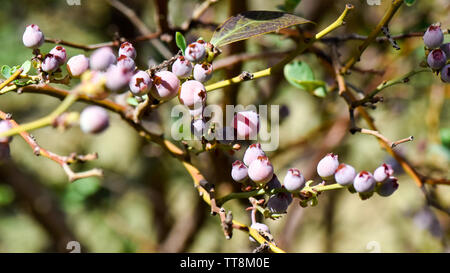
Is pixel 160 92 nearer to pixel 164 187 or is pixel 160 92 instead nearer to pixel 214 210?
pixel 214 210

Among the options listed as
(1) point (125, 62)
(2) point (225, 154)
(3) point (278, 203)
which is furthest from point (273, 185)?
(2) point (225, 154)

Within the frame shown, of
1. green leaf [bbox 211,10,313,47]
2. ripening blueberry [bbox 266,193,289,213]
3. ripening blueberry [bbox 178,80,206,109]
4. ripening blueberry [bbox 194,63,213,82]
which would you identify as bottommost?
ripening blueberry [bbox 266,193,289,213]

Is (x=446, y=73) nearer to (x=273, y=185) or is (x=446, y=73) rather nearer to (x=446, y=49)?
(x=446, y=49)

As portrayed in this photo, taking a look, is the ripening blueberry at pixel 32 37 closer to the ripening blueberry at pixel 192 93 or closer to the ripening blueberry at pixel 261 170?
the ripening blueberry at pixel 192 93

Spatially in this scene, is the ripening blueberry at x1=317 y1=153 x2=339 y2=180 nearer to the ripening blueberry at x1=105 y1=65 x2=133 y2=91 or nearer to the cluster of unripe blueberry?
the cluster of unripe blueberry

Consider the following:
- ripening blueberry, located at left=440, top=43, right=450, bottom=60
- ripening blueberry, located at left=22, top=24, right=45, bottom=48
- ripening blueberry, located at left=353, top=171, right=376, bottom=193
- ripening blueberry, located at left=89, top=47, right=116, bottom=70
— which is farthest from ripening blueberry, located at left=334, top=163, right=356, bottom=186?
ripening blueberry, located at left=22, top=24, right=45, bottom=48

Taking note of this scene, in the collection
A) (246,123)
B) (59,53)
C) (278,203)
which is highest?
(59,53)
